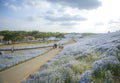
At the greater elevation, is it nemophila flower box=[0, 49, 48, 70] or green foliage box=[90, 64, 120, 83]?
green foliage box=[90, 64, 120, 83]

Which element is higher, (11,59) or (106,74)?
(106,74)

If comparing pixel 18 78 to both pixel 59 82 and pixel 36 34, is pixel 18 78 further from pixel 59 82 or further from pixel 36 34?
pixel 36 34

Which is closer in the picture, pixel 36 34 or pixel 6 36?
pixel 6 36

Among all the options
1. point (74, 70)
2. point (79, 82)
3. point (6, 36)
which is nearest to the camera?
point (79, 82)

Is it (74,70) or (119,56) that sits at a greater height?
(119,56)

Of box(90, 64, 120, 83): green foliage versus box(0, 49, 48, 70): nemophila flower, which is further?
box(0, 49, 48, 70): nemophila flower

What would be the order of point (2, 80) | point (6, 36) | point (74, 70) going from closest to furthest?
point (74, 70)
point (2, 80)
point (6, 36)

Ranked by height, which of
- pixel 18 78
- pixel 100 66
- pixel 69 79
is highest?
pixel 100 66

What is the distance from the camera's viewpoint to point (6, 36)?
95.6m

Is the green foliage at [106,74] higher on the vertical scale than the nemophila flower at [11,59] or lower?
higher

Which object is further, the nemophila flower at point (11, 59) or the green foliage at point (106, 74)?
the nemophila flower at point (11, 59)

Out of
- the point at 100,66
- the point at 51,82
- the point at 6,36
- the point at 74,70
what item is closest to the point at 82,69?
the point at 74,70

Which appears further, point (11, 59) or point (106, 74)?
point (11, 59)

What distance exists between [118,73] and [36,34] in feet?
429
